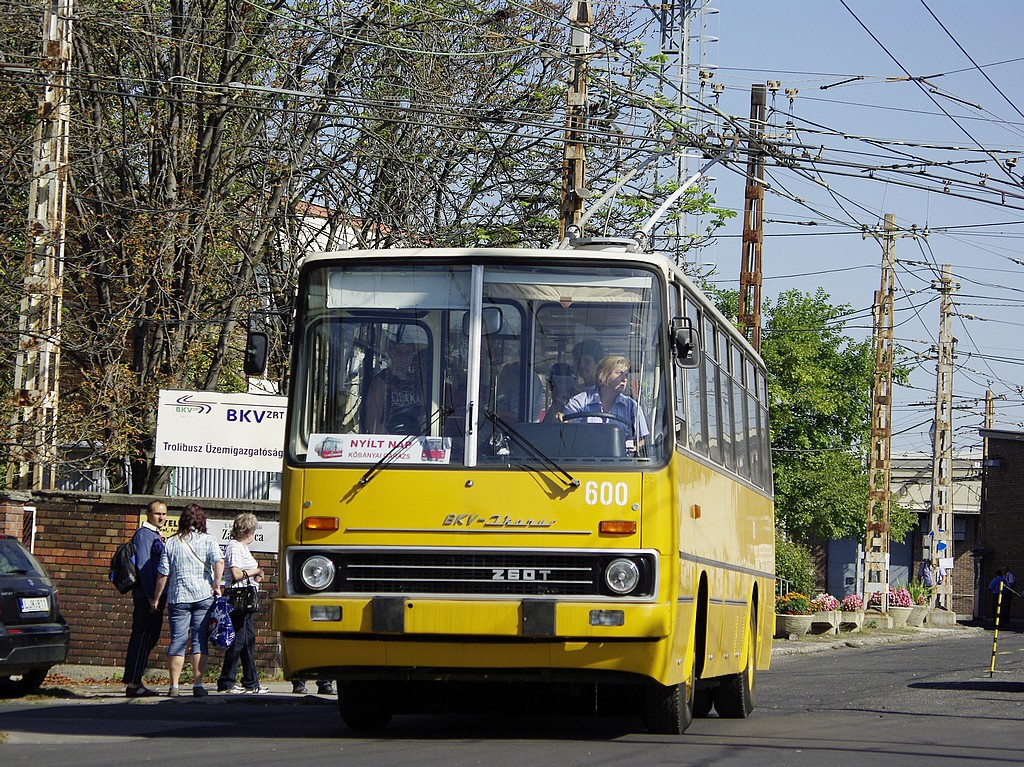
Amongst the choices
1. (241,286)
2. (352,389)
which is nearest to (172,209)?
(241,286)

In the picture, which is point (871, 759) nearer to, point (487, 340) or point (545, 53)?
point (487, 340)

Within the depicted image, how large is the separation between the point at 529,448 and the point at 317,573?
1.52 m

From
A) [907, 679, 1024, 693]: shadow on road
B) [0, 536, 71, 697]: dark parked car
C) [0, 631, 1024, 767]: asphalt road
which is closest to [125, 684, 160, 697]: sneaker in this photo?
[0, 631, 1024, 767]: asphalt road

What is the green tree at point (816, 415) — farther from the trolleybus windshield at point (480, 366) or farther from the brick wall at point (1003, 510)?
the trolleybus windshield at point (480, 366)

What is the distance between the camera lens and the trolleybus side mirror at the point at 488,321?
10.6m

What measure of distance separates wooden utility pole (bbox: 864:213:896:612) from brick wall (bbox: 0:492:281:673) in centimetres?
2719

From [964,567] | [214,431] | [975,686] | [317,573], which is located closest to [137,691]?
[214,431]

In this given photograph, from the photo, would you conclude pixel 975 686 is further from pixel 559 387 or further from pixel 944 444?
pixel 944 444

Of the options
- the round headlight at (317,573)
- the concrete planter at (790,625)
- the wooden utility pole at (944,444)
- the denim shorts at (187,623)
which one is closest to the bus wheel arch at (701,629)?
the round headlight at (317,573)

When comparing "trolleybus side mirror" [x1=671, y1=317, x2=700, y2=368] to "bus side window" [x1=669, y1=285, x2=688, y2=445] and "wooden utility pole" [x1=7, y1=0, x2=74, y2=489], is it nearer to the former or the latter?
"bus side window" [x1=669, y1=285, x2=688, y2=445]

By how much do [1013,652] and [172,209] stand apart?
1845cm

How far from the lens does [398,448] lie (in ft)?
34.1

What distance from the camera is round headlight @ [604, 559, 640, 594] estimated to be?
10.1 meters

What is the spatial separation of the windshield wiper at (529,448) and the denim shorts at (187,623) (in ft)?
17.8
